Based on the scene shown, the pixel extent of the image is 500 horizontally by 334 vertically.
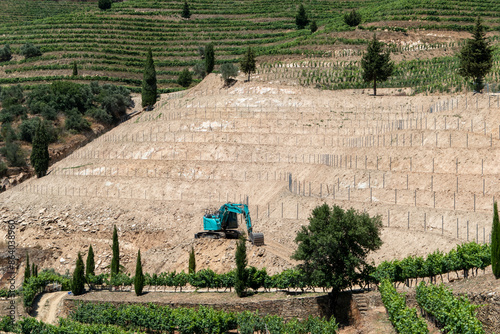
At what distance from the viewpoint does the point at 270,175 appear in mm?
65000

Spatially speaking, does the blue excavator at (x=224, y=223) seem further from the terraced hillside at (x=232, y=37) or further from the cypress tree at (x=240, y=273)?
the terraced hillside at (x=232, y=37)

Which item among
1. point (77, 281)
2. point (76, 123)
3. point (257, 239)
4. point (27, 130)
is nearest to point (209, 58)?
point (76, 123)

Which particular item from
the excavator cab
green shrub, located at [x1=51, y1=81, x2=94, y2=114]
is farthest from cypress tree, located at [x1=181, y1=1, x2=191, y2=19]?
the excavator cab

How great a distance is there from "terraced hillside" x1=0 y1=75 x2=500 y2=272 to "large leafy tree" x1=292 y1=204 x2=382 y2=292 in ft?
23.4

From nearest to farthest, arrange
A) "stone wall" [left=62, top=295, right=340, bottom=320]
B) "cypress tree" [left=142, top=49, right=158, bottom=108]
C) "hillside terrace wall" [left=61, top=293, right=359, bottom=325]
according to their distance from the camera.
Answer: "hillside terrace wall" [left=61, top=293, right=359, bottom=325] < "stone wall" [left=62, top=295, right=340, bottom=320] < "cypress tree" [left=142, top=49, right=158, bottom=108]

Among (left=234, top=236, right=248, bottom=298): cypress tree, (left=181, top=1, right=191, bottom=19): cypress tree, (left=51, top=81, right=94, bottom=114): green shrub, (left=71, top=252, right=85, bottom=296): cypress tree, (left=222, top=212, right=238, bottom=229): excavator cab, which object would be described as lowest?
(left=71, top=252, right=85, bottom=296): cypress tree

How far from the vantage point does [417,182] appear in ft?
173

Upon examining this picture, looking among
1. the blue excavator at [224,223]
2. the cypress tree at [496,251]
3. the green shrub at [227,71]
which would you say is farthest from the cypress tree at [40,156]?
the cypress tree at [496,251]

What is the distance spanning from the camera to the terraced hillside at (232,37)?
99.9m

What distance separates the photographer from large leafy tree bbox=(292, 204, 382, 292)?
3825 cm

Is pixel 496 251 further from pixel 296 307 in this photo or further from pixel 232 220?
pixel 232 220

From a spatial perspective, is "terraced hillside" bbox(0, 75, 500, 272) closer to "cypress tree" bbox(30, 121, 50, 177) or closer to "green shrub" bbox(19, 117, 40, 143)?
"cypress tree" bbox(30, 121, 50, 177)

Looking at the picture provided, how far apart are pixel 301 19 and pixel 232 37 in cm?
1281

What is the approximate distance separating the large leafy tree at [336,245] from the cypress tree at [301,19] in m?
91.5
